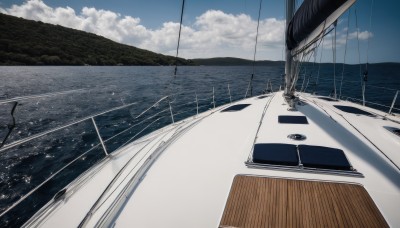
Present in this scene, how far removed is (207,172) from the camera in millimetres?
2559

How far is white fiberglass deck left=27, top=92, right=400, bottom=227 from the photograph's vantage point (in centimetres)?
197

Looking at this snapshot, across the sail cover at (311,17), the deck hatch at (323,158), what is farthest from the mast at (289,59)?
the deck hatch at (323,158)

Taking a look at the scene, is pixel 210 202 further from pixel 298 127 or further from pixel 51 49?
pixel 51 49

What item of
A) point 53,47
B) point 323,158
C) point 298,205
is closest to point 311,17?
point 323,158

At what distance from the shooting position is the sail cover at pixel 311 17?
7.68 feet

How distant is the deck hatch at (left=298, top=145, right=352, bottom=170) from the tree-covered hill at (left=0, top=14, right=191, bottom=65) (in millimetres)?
85177

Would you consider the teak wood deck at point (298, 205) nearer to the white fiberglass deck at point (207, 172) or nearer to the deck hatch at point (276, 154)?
the white fiberglass deck at point (207, 172)

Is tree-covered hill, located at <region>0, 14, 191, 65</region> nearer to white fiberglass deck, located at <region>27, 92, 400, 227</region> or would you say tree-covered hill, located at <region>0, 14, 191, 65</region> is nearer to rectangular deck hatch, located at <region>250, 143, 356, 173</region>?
white fiberglass deck, located at <region>27, 92, 400, 227</region>

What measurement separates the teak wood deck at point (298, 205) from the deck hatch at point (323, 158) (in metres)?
0.30

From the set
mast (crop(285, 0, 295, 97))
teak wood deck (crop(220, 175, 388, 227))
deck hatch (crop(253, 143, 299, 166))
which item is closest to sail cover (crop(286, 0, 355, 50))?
mast (crop(285, 0, 295, 97))

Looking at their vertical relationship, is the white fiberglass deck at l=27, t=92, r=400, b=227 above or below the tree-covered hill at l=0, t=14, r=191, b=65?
below

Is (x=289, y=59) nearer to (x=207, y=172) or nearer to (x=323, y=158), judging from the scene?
(x=323, y=158)

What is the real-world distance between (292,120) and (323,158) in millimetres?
1565

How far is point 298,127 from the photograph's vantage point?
3.69 m
